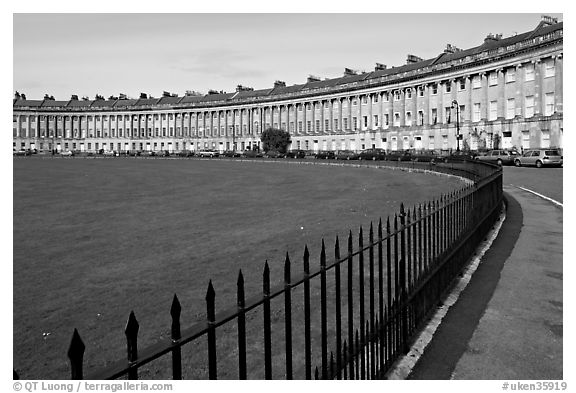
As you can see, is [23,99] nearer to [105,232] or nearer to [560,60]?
[560,60]

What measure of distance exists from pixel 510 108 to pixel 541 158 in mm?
26247

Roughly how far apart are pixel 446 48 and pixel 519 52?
1896 cm

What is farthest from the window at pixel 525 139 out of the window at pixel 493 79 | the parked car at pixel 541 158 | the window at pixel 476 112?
the parked car at pixel 541 158

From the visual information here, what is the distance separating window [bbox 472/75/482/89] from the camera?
68.9m

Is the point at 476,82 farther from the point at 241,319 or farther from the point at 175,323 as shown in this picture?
the point at 175,323

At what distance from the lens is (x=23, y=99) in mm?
148500

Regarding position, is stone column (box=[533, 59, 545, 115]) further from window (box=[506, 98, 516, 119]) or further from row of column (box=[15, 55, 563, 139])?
window (box=[506, 98, 516, 119])

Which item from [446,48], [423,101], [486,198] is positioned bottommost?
[486,198]

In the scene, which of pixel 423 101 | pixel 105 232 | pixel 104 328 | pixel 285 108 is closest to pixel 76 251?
pixel 105 232

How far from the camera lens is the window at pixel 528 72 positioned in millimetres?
60062

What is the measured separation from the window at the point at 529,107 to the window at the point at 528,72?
2.31 meters

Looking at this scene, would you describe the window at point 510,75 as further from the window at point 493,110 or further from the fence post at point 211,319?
the fence post at point 211,319

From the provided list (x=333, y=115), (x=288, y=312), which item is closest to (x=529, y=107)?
(x=333, y=115)

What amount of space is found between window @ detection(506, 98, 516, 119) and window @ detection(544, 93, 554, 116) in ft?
16.3
